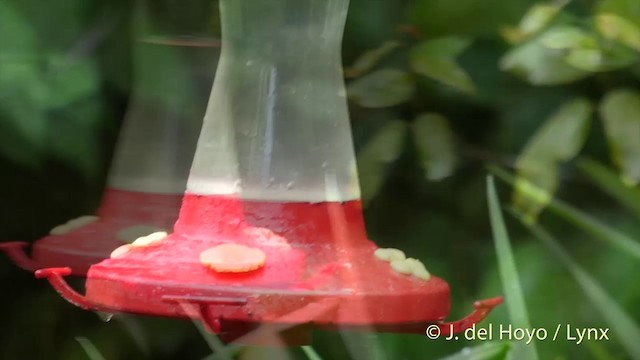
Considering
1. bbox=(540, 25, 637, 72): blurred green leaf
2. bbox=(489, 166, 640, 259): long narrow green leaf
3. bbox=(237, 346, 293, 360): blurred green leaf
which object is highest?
bbox=(540, 25, 637, 72): blurred green leaf

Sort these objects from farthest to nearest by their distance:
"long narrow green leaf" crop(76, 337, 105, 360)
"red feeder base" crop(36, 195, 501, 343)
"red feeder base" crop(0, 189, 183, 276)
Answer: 1. "long narrow green leaf" crop(76, 337, 105, 360)
2. "red feeder base" crop(0, 189, 183, 276)
3. "red feeder base" crop(36, 195, 501, 343)

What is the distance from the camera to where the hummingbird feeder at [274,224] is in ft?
1.91

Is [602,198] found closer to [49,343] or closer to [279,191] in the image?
[279,191]

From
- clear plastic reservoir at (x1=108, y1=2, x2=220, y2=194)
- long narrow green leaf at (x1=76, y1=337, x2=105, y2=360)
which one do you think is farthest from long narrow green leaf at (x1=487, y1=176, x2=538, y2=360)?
long narrow green leaf at (x1=76, y1=337, x2=105, y2=360)

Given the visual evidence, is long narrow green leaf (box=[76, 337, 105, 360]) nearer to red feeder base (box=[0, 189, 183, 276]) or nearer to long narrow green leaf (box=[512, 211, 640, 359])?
red feeder base (box=[0, 189, 183, 276])

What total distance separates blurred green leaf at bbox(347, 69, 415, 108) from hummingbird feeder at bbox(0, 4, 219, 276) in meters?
0.13

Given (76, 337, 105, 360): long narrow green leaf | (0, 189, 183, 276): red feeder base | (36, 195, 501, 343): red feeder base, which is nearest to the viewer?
(36, 195, 501, 343): red feeder base

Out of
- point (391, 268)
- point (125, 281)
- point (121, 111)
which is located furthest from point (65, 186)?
point (391, 268)

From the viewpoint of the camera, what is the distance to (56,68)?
733 millimetres

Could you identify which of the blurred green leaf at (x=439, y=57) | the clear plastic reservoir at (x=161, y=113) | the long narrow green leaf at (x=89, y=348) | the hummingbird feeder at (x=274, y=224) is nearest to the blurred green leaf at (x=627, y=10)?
the blurred green leaf at (x=439, y=57)

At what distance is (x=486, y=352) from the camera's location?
0.72 m

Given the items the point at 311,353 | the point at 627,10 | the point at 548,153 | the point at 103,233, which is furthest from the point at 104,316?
the point at 627,10

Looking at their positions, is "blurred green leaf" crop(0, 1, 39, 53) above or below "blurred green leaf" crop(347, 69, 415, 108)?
above

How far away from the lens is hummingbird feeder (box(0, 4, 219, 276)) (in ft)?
2.35
